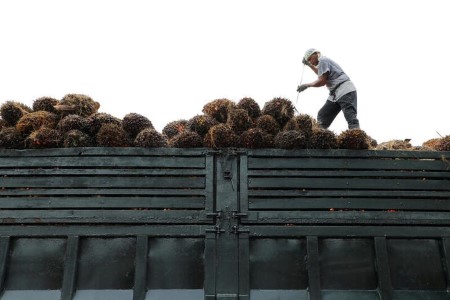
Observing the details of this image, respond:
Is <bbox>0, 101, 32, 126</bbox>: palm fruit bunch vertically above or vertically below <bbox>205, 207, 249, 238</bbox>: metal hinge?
above

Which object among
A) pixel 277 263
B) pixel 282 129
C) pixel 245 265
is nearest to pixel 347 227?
pixel 277 263

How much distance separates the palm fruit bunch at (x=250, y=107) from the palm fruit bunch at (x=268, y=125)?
201 mm

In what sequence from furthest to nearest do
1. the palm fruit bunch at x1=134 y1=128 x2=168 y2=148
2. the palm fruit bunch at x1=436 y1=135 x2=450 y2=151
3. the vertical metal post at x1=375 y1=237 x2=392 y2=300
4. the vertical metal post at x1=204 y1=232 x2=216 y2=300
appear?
the palm fruit bunch at x1=436 y1=135 x2=450 y2=151 < the palm fruit bunch at x1=134 y1=128 x2=168 y2=148 < the vertical metal post at x1=375 y1=237 x2=392 y2=300 < the vertical metal post at x1=204 y1=232 x2=216 y2=300

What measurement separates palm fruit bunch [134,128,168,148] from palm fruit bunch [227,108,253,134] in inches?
27.1

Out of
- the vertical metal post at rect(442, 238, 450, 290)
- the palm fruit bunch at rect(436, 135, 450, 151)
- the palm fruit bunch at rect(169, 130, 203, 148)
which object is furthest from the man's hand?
the vertical metal post at rect(442, 238, 450, 290)

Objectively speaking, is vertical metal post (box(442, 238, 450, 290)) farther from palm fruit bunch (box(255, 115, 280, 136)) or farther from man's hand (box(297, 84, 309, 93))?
man's hand (box(297, 84, 309, 93))

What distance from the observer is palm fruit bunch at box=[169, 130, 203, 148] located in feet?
14.8

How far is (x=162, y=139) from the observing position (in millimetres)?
4547

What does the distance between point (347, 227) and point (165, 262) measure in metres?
1.58

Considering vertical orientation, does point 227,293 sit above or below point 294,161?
below

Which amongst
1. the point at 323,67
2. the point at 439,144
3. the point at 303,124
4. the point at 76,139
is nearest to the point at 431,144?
the point at 439,144

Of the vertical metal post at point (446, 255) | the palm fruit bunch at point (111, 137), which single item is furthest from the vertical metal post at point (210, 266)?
the vertical metal post at point (446, 255)

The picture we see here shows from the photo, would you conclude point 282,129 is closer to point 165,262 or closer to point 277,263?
point 277,263

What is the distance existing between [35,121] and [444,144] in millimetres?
4073
